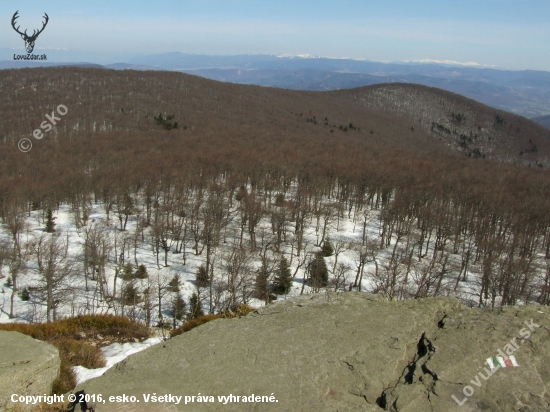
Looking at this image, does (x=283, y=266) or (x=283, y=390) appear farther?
(x=283, y=266)

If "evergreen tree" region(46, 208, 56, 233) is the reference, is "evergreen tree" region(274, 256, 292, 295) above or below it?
below

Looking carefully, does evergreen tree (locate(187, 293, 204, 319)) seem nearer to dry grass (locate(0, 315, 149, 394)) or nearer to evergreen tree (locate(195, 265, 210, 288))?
evergreen tree (locate(195, 265, 210, 288))

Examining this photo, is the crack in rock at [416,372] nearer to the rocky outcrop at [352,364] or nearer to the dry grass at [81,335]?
the rocky outcrop at [352,364]

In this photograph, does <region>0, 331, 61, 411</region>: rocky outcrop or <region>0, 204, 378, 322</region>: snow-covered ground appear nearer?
<region>0, 331, 61, 411</region>: rocky outcrop

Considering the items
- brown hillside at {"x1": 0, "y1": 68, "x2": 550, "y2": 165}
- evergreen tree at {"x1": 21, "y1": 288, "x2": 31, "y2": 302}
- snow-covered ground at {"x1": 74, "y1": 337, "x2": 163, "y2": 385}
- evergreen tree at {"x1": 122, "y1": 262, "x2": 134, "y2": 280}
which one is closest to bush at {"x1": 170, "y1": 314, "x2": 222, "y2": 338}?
snow-covered ground at {"x1": 74, "y1": 337, "x2": 163, "y2": 385}

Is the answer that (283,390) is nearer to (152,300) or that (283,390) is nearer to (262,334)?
(262,334)

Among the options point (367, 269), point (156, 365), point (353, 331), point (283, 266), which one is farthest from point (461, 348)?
point (367, 269)
